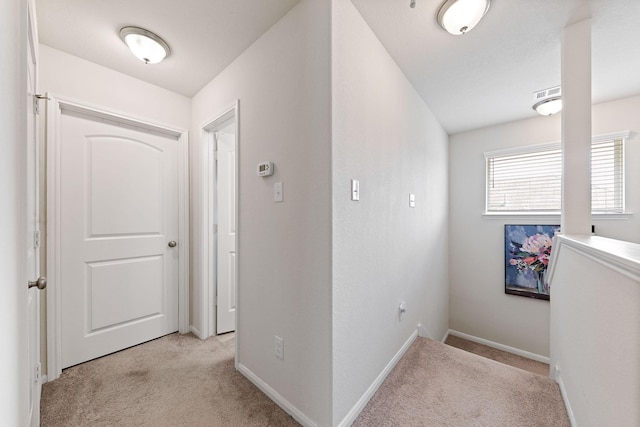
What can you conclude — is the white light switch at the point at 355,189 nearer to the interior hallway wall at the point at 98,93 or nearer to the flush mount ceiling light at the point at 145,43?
the flush mount ceiling light at the point at 145,43

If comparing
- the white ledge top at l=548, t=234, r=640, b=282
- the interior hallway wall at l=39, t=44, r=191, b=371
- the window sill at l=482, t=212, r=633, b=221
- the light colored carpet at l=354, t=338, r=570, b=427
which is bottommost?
the light colored carpet at l=354, t=338, r=570, b=427

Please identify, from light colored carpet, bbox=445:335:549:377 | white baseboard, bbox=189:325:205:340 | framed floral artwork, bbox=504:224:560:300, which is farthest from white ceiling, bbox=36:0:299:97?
light colored carpet, bbox=445:335:549:377

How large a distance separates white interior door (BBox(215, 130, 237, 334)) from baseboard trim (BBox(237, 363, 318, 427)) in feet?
2.38

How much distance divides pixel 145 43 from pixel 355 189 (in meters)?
1.73

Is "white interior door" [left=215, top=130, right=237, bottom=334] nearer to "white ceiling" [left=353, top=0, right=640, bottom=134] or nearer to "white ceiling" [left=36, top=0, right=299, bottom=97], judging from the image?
"white ceiling" [left=36, top=0, right=299, bottom=97]

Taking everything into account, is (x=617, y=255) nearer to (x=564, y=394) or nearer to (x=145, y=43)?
(x=564, y=394)

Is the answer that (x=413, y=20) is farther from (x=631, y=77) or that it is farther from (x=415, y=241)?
(x=631, y=77)

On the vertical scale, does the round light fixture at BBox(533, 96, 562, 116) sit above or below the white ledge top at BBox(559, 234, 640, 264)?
above

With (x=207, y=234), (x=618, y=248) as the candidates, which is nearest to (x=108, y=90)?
(x=207, y=234)

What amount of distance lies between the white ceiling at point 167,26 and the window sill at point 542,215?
3376 millimetres

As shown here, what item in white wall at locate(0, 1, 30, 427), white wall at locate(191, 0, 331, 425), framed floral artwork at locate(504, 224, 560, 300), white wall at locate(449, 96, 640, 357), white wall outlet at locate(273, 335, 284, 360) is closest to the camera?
white wall at locate(0, 1, 30, 427)

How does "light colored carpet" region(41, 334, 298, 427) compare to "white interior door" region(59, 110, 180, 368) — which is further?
"white interior door" region(59, 110, 180, 368)

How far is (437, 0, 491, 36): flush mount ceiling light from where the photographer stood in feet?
4.50

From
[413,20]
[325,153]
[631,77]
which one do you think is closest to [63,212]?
[325,153]
